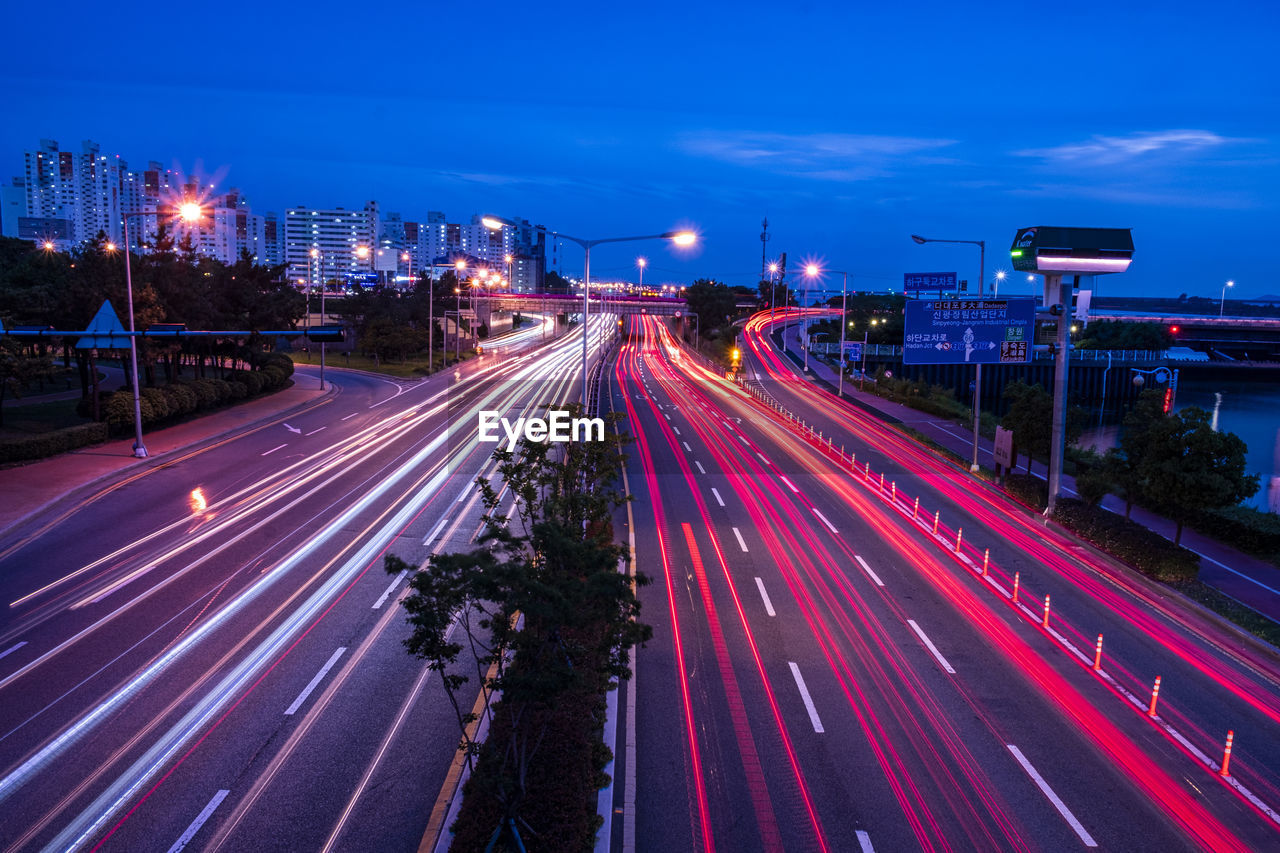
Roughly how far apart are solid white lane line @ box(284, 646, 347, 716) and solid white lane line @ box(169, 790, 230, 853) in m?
2.15

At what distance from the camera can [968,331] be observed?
27453 mm

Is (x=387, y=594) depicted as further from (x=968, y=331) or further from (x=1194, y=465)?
(x=1194, y=465)

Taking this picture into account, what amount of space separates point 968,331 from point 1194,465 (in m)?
8.20

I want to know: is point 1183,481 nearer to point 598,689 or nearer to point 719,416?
point 598,689

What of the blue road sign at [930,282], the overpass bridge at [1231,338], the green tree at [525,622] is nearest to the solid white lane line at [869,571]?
the green tree at [525,622]

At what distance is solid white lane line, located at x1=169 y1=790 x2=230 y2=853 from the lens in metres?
9.61

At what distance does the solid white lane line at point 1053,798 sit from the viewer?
1035cm

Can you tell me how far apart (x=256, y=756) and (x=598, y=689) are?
16.1ft

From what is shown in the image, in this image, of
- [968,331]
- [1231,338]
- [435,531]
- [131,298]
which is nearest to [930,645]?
[435,531]

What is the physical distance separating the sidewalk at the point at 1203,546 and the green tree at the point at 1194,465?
1599 mm

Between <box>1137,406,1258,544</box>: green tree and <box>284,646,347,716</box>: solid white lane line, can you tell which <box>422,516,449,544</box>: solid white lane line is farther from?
<box>1137,406,1258,544</box>: green tree

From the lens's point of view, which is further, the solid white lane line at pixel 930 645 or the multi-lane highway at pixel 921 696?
the solid white lane line at pixel 930 645

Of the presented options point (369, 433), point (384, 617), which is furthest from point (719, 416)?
point (384, 617)

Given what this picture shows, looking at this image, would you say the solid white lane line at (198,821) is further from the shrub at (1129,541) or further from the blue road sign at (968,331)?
the blue road sign at (968,331)
